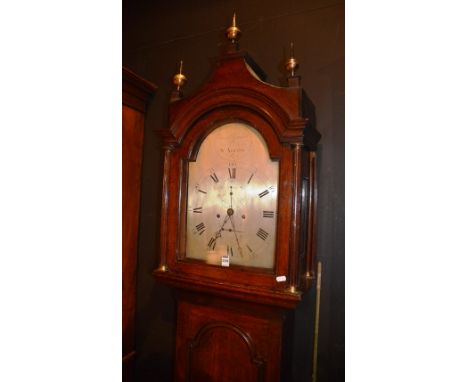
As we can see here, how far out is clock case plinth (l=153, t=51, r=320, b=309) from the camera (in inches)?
40.9

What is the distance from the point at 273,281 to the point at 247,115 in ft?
2.11

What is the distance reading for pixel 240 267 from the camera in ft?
3.70

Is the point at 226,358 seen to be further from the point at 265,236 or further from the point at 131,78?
the point at 131,78

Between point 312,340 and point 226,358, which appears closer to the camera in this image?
point 226,358

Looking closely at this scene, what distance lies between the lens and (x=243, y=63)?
1173 millimetres

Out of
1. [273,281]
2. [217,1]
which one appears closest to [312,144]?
[273,281]

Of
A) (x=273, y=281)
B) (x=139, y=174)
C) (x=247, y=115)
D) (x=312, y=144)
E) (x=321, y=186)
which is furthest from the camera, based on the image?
(x=139, y=174)

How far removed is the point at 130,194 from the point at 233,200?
849 millimetres

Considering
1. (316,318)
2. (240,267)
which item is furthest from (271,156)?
(316,318)

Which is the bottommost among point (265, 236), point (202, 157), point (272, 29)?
point (265, 236)

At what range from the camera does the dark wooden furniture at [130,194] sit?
1.71 m

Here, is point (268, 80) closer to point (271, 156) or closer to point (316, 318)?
point (271, 156)

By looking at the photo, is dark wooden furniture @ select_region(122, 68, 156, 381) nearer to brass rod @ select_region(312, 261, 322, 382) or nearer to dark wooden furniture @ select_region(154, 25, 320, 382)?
dark wooden furniture @ select_region(154, 25, 320, 382)

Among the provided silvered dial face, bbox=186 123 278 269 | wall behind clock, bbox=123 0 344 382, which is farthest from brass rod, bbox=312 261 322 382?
silvered dial face, bbox=186 123 278 269
